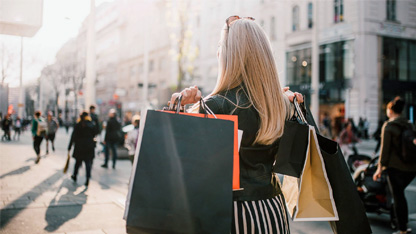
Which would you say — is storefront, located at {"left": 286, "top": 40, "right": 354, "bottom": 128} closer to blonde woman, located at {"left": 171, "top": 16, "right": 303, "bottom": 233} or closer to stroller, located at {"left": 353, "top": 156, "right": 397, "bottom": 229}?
stroller, located at {"left": 353, "top": 156, "right": 397, "bottom": 229}

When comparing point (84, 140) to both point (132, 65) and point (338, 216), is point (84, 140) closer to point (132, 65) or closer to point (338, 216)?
point (338, 216)

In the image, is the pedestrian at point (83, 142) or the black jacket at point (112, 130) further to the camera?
the black jacket at point (112, 130)

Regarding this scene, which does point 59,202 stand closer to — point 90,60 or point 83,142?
point 83,142

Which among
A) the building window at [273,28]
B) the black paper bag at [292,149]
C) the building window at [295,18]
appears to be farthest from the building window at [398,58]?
the black paper bag at [292,149]

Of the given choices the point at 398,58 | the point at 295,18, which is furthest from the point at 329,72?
the point at 295,18

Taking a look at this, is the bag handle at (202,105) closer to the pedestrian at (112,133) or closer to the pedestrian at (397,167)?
the pedestrian at (397,167)

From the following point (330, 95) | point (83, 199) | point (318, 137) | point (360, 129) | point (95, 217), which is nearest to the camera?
point (318, 137)

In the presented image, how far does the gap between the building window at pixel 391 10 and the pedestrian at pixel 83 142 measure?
20740 millimetres

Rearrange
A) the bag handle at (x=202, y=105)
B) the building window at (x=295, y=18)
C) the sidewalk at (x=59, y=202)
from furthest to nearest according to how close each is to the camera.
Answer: the building window at (x=295, y=18)
the sidewalk at (x=59, y=202)
the bag handle at (x=202, y=105)

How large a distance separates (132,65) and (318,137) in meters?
49.4

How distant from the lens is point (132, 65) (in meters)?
49.5

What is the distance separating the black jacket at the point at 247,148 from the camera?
161 centimetres

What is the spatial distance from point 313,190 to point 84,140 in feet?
25.1

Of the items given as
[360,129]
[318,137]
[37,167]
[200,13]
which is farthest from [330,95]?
[318,137]
